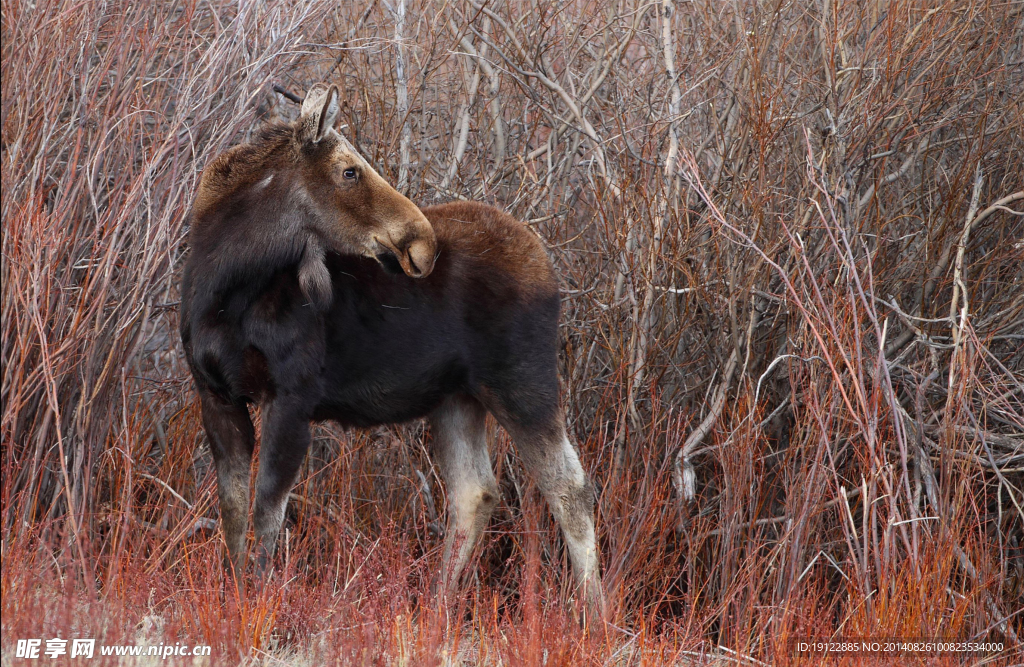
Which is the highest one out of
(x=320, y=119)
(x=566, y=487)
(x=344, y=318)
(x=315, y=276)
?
(x=320, y=119)

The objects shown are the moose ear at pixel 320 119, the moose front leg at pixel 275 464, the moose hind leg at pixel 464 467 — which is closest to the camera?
the moose front leg at pixel 275 464

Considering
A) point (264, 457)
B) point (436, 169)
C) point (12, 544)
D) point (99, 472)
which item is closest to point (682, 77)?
point (436, 169)

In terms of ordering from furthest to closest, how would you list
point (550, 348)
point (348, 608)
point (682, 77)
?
1. point (682, 77)
2. point (550, 348)
3. point (348, 608)

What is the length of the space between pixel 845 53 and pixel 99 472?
450 cm

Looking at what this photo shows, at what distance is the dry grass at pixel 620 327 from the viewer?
160 inches

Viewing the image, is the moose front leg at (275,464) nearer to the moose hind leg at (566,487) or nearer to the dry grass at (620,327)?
the dry grass at (620,327)

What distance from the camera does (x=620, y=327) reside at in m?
5.74

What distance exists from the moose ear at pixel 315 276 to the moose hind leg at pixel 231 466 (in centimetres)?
57

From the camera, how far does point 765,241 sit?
5.35 m

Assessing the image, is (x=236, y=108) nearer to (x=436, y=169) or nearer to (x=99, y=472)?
(x=436, y=169)

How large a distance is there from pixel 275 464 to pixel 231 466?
0.91 feet

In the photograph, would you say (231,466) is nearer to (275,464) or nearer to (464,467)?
(275,464)

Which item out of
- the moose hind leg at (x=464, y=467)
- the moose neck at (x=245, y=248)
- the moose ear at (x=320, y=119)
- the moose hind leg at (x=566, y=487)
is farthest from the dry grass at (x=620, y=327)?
the moose ear at (x=320, y=119)

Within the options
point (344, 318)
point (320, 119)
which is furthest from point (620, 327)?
point (320, 119)
